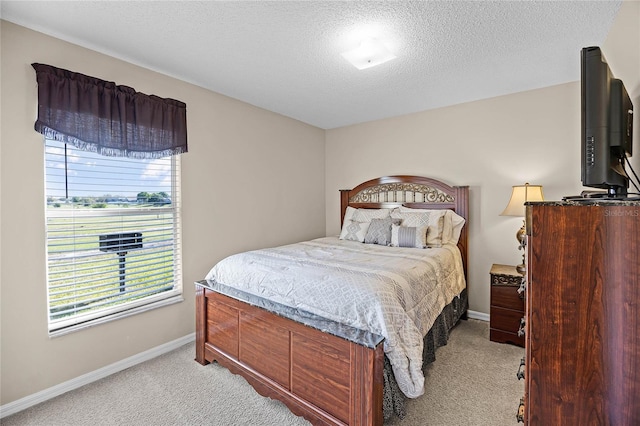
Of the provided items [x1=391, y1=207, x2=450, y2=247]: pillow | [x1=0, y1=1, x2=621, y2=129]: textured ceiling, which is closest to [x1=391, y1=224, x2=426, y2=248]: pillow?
[x1=391, y1=207, x2=450, y2=247]: pillow

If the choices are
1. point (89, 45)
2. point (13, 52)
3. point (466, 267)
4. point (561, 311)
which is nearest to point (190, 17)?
point (89, 45)

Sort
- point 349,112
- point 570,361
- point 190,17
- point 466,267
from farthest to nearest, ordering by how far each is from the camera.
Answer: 1. point 349,112
2. point 466,267
3. point 190,17
4. point 570,361

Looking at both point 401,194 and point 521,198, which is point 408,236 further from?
point 521,198

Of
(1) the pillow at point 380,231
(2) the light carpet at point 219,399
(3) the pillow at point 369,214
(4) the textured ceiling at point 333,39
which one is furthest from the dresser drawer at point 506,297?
(4) the textured ceiling at point 333,39

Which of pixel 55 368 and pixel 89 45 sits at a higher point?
pixel 89 45

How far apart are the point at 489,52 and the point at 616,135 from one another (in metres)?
1.59

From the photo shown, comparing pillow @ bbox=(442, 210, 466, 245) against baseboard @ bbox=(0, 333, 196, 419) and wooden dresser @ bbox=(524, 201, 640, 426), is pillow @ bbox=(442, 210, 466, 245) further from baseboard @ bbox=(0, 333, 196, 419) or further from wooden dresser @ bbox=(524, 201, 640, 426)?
baseboard @ bbox=(0, 333, 196, 419)

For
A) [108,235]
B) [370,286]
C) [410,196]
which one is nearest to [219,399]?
[370,286]

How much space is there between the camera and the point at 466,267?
343 centimetres

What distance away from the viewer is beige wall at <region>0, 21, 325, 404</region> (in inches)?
75.7

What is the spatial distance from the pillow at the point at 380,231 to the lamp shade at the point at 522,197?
1140 millimetres

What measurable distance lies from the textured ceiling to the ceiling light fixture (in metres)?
0.06

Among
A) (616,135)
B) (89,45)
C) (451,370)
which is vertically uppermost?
(89,45)

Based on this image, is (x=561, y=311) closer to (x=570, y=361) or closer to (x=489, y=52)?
(x=570, y=361)
